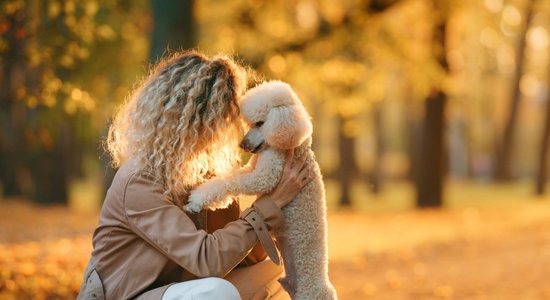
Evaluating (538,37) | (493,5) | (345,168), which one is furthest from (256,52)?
(538,37)

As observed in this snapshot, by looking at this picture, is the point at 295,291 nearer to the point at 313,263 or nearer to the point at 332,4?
the point at 313,263

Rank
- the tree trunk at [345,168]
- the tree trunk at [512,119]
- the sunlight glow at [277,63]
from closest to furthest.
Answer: the sunlight glow at [277,63] → the tree trunk at [345,168] → the tree trunk at [512,119]

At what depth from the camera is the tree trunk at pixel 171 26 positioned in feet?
30.2

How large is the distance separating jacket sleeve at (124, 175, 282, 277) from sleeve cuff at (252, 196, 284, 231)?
10 cm

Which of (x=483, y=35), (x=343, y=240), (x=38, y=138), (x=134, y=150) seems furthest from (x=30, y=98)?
(x=483, y=35)

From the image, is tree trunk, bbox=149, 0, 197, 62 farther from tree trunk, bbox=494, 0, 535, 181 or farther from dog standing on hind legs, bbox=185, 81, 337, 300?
tree trunk, bbox=494, 0, 535, 181

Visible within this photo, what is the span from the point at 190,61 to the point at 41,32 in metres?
4.06

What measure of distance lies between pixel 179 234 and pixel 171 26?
568 centimetres

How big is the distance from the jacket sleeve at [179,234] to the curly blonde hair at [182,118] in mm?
96

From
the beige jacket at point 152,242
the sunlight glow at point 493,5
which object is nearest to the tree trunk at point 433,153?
the sunlight glow at point 493,5

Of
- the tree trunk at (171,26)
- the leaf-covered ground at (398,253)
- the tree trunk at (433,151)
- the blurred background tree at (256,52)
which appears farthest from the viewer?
the tree trunk at (433,151)

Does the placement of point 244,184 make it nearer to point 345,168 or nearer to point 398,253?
point 398,253

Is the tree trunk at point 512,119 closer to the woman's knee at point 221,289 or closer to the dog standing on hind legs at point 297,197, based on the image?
the dog standing on hind legs at point 297,197

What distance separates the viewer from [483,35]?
21.9m
